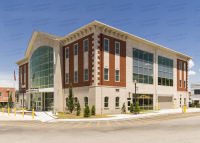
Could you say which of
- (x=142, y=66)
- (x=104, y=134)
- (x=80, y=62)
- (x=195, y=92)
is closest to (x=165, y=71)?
(x=142, y=66)

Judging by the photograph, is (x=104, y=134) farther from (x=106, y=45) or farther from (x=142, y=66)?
(x=142, y=66)

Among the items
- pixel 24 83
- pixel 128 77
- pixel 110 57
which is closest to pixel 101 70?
pixel 110 57

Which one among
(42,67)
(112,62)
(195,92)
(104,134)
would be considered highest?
(112,62)

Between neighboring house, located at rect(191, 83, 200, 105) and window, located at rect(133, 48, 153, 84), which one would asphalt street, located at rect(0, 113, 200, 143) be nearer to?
window, located at rect(133, 48, 153, 84)

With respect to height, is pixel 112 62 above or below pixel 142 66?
above

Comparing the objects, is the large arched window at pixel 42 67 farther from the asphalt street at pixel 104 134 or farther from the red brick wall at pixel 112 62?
the asphalt street at pixel 104 134

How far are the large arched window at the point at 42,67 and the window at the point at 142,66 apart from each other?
16.3 metres

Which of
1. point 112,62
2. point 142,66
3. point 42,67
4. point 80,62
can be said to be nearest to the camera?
point 112,62

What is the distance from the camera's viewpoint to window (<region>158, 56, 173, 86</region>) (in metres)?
40.8

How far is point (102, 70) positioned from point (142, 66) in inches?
429

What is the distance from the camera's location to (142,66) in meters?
36.6

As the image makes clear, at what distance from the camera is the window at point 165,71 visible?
4075 cm

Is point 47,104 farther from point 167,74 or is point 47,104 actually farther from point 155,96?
point 167,74

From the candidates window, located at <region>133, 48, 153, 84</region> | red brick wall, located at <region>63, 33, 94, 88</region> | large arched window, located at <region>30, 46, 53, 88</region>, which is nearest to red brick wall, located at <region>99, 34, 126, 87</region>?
red brick wall, located at <region>63, 33, 94, 88</region>
